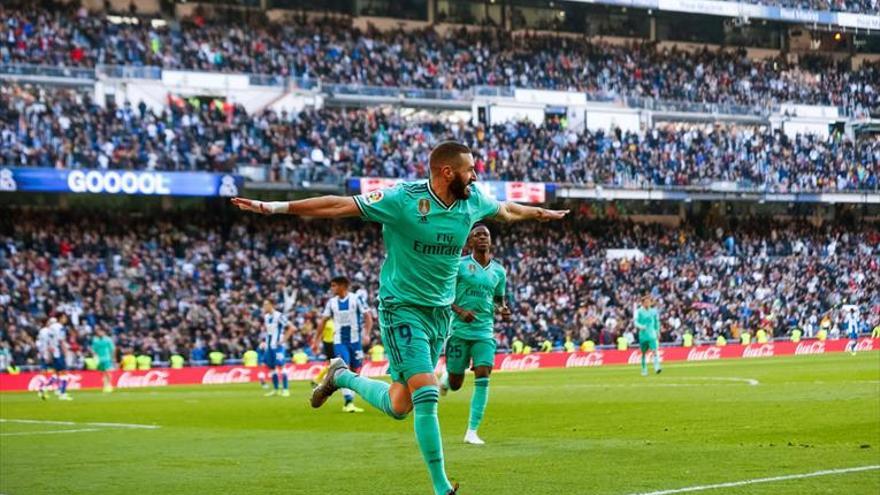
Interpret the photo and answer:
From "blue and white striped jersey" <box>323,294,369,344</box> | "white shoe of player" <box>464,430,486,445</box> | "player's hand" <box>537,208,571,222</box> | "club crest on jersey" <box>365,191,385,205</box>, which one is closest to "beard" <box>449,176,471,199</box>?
"club crest on jersey" <box>365,191,385,205</box>

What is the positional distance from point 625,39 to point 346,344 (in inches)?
2107

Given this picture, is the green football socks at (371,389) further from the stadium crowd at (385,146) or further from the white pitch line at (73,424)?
the stadium crowd at (385,146)

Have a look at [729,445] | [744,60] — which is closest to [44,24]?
[744,60]

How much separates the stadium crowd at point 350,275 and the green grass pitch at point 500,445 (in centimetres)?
1732

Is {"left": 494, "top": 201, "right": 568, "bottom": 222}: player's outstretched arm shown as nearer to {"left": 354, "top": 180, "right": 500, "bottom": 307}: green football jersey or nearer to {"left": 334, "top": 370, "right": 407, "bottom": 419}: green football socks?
{"left": 354, "top": 180, "right": 500, "bottom": 307}: green football jersey

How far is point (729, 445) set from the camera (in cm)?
1592

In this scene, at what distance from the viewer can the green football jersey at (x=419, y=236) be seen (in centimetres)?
1021

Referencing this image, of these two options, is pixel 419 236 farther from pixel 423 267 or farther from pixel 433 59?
pixel 433 59

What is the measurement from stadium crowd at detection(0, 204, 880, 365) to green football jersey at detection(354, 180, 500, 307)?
36.4m

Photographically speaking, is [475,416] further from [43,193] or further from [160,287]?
[43,193]

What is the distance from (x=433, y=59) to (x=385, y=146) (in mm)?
9914

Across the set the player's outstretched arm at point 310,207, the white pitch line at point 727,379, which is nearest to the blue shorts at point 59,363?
the white pitch line at point 727,379

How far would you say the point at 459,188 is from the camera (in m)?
10.2

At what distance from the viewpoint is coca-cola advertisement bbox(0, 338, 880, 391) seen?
43.2 meters
